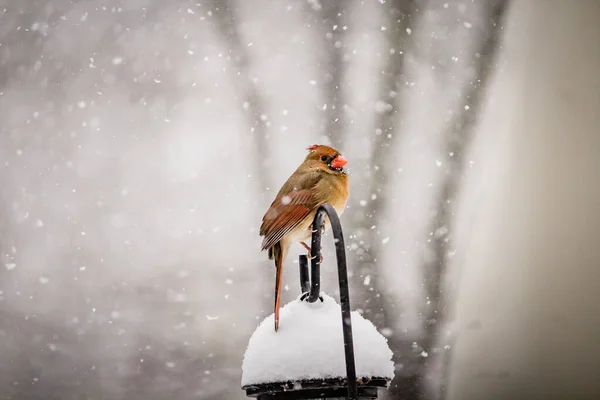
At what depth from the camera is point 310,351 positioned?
131 cm

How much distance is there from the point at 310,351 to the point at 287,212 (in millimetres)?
701

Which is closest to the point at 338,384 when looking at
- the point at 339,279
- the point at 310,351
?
the point at 310,351

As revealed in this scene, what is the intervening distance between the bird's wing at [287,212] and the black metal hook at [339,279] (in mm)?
195

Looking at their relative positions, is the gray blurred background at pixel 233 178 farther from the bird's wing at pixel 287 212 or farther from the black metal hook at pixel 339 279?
the black metal hook at pixel 339 279

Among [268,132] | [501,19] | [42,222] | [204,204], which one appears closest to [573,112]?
[501,19]

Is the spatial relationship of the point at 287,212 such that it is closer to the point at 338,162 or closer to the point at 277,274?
the point at 338,162

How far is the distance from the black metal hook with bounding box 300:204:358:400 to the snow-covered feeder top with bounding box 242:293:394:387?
53 mm

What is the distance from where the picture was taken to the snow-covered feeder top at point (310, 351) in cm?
130

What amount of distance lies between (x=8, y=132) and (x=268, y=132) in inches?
116

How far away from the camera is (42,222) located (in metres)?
7.12

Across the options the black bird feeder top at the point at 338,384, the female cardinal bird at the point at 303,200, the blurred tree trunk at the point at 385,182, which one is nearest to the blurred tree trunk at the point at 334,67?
the blurred tree trunk at the point at 385,182

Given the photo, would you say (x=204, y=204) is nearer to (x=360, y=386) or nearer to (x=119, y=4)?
(x=119, y=4)

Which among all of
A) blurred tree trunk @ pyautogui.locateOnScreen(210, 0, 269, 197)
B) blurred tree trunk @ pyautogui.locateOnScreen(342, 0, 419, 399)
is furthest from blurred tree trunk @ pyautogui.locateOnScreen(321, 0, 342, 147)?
blurred tree trunk @ pyautogui.locateOnScreen(210, 0, 269, 197)

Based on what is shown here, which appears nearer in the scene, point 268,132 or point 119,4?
point 268,132
